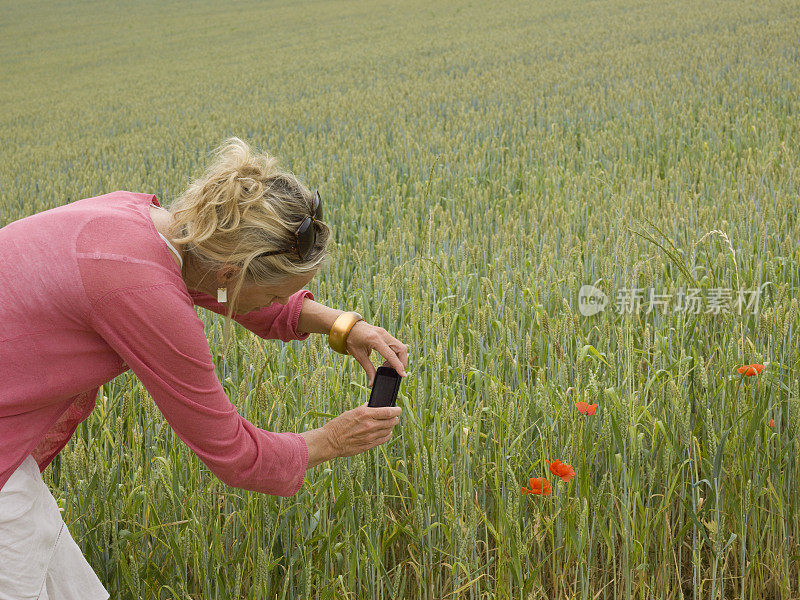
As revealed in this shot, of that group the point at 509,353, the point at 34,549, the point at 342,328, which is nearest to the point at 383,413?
the point at 342,328

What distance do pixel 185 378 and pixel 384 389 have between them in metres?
0.47

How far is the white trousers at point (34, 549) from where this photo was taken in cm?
128

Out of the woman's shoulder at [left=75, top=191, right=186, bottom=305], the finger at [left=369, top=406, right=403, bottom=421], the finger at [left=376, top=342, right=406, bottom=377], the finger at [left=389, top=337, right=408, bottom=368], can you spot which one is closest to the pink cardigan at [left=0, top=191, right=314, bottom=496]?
the woman's shoulder at [left=75, top=191, right=186, bottom=305]

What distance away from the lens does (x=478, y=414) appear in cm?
204

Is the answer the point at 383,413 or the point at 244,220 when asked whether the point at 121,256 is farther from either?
the point at 383,413

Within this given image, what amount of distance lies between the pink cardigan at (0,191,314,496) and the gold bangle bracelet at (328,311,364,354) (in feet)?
1.64

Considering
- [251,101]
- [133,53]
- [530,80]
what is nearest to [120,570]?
[530,80]

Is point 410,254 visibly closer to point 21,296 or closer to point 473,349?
point 473,349

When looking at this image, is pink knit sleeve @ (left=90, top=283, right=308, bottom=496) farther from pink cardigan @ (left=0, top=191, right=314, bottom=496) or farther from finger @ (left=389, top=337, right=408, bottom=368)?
finger @ (left=389, top=337, right=408, bottom=368)

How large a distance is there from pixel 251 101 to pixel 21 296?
36.6 feet

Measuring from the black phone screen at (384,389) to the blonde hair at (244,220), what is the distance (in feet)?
1.06

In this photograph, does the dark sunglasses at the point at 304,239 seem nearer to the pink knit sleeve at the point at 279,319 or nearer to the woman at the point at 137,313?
the woman at the point at 137,313

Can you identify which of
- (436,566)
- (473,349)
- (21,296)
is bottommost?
(436,566)

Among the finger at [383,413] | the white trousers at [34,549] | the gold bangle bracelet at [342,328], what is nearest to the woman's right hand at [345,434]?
the finger at [383,413]
